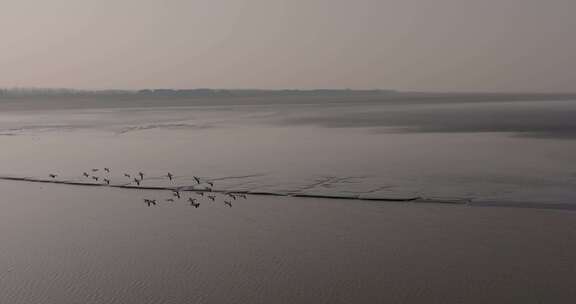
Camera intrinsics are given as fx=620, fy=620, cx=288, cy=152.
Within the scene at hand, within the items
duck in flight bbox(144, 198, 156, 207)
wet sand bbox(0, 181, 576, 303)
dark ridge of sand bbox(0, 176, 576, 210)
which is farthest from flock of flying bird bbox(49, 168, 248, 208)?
wet sand bbox(0, 181, 576, 303)

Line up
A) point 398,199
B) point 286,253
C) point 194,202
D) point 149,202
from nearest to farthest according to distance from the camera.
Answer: point 286,253, point 398,199, point 149,202, point 194,202

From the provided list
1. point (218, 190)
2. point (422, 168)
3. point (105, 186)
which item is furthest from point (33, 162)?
point (422, 168)

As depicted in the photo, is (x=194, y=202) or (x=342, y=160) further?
(x=342, y=160)

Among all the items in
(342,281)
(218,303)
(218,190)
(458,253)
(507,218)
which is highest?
(218,190)

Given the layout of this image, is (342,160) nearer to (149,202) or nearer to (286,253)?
(149,202)

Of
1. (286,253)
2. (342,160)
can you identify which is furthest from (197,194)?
(342,160)

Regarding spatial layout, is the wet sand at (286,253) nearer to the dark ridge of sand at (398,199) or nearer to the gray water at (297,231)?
the gray water at (297,231)

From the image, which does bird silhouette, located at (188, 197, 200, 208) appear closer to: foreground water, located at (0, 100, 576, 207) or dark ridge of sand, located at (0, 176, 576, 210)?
dark ridge of sand, located at (0, 176, 576, 210)

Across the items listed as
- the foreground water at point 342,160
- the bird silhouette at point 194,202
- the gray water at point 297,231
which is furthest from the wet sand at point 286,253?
the foreground water at point 342,160

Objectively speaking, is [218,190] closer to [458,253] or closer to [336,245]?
[336,245]
